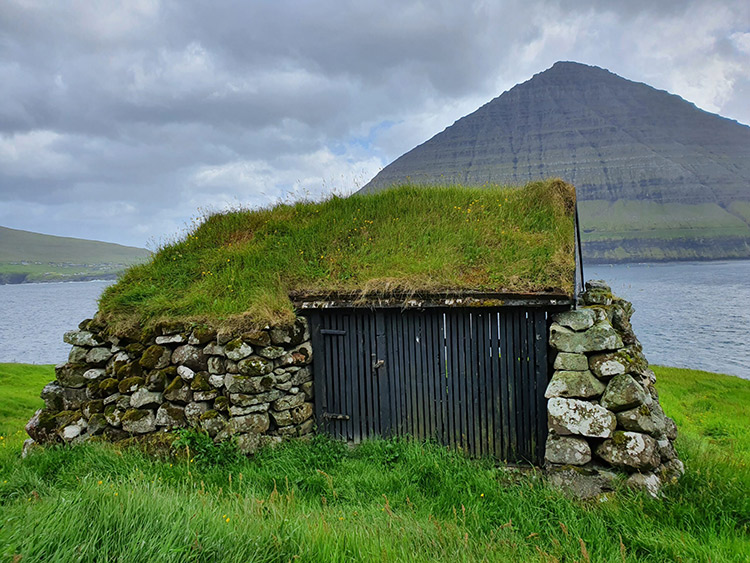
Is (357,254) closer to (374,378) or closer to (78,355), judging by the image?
(374,378)

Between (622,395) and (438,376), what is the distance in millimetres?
2620

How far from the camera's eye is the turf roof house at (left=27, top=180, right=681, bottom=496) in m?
5.71

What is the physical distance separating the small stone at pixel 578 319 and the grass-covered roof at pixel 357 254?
35 centimetres

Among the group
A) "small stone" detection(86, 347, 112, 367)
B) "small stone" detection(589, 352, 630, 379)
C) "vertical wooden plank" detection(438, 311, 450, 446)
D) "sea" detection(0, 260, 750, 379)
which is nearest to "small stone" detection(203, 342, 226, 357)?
"small stone" detection(86, 347, 112, 367)

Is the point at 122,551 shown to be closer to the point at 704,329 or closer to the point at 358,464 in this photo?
the point at 358,464

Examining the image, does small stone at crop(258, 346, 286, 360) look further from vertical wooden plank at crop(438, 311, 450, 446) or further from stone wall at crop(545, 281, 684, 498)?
stone wall at crop(545, 281, 684, 498)

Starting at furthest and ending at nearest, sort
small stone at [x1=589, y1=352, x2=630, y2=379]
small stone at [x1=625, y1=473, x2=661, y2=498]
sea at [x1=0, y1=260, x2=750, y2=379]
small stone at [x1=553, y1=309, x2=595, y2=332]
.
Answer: sea at [x1=0, y1=260, x2=750, y2=379] < small stone at [x1=553, y1=309, x2=595, y2=332] < small stone at [x1=589, y1=352, x2=630, y2=379] < small stone at [x1=625, y1=473, x2=661, y2=498]

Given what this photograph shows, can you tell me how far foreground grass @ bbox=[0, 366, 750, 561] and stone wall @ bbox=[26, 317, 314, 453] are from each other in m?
0.46

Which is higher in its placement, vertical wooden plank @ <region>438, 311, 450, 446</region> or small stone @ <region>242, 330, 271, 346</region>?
small stone @ <region>242, 330, 271, 346</region>

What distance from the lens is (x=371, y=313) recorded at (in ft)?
23.6

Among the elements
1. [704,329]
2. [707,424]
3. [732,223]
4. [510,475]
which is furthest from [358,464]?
[732,223]

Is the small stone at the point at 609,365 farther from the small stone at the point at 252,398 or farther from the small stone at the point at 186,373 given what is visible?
the small stone at the point at 186,373

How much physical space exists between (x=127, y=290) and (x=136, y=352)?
4.91 ft

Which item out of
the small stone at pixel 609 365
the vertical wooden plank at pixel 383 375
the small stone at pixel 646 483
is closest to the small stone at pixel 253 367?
the vertical wooden plank at pixel 383 375
